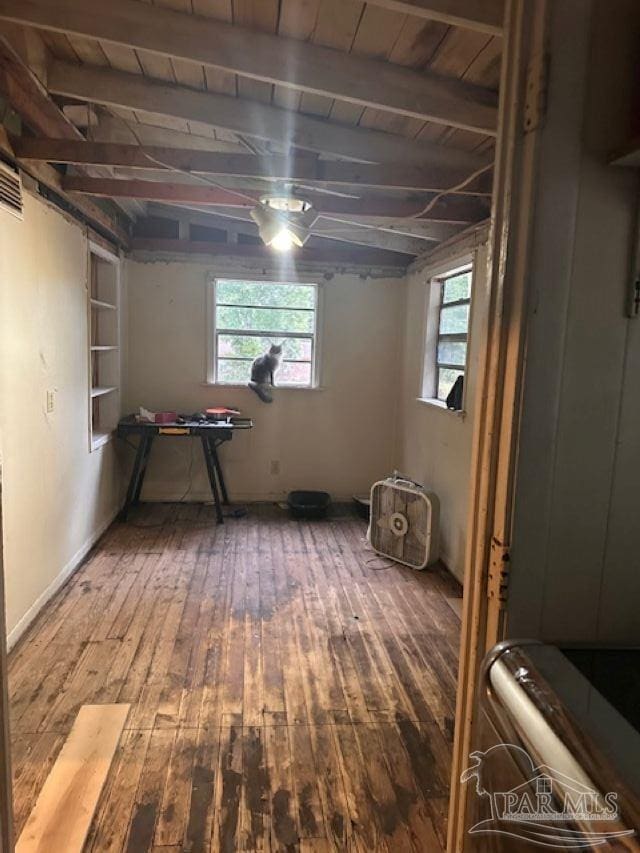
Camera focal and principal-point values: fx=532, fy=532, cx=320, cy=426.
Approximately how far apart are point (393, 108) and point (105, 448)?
3252mm

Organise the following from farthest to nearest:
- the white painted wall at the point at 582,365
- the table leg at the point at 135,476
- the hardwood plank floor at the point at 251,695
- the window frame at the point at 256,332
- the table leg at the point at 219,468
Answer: the window frame at the point at 256,332
the table leg at the point at 219,468
the table leg at the point at 135,476
the hardwood plank floor at the point at 251,695
the white painted wall at the point at 582,365

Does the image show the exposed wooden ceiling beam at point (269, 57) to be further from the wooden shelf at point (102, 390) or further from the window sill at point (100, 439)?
the window sill at point (100, 439)

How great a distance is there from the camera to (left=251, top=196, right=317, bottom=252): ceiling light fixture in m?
2.84

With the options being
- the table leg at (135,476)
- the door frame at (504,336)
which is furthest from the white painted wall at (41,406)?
the door frame at (504,336)

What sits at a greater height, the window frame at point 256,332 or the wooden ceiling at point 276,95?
the wooden ceiling at point 276,95

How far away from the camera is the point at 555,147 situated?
0.96 meters

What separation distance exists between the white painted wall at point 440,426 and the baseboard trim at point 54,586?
2.49 metres

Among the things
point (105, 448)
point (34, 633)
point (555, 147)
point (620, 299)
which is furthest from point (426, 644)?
point (105, 448)

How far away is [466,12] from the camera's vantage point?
1.28 metres

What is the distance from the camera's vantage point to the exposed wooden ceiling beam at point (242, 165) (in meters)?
2.43

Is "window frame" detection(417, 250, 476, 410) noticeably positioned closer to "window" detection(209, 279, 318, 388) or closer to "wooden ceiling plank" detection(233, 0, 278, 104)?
"window" detection(209, 279, 318, 388)

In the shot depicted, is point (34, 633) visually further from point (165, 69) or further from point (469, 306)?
point (469, 306)

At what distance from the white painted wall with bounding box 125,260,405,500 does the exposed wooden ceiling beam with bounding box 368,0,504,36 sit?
3.62 meters

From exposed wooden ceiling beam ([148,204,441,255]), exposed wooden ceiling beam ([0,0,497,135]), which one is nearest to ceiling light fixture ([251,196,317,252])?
exposed wooden ceiling beam ([148,204,441,255])
